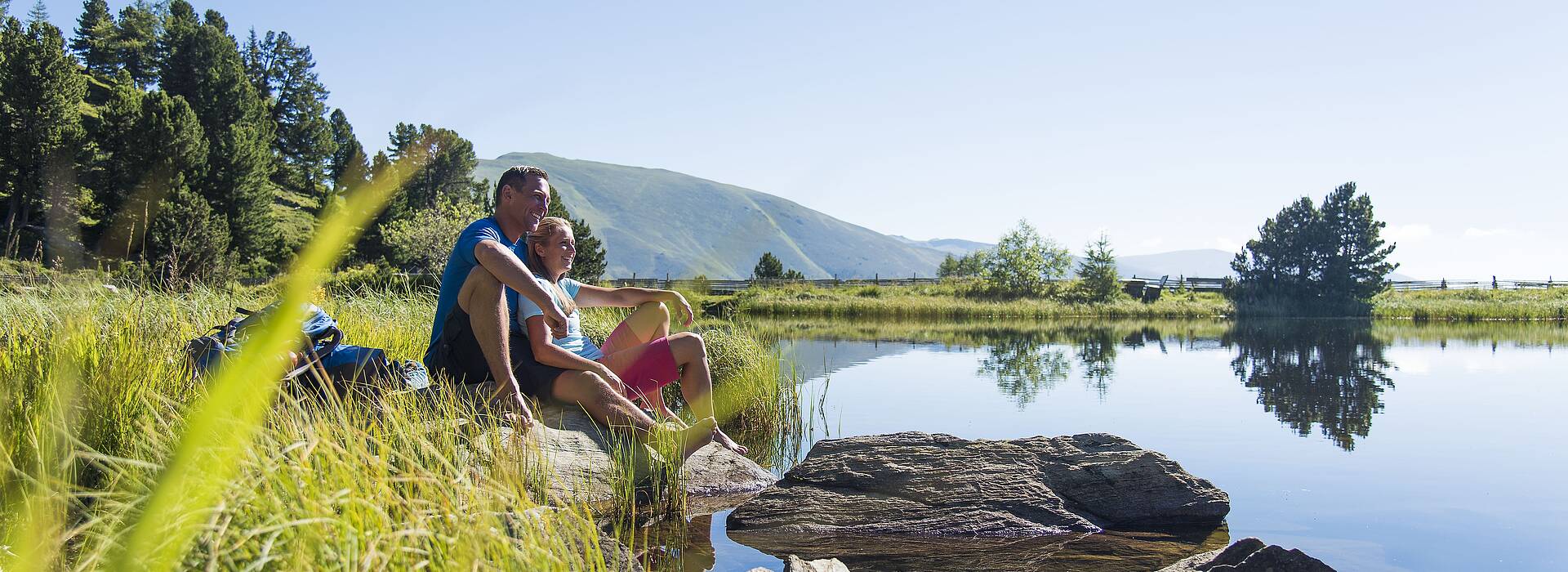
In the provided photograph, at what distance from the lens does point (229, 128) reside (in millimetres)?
39656

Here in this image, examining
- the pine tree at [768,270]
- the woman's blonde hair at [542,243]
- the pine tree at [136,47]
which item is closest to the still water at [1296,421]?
the woman's blonde hair at [542,243]

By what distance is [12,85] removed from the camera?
33125 mm

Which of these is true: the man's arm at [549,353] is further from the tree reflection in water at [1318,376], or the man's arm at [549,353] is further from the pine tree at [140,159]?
the pine tree at [140,159]

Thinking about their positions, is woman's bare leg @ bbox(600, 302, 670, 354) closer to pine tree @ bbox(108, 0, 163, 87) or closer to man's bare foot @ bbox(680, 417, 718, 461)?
man's bare foot @ bbox(680, 417, 718, 461)

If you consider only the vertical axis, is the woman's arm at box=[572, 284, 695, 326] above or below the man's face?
below

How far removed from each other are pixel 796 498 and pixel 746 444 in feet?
7.74

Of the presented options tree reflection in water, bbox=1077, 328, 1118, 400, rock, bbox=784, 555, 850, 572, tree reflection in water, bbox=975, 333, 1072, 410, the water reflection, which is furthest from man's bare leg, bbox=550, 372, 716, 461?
tree reflection in water, bbox=1077, 328, 1118, 400

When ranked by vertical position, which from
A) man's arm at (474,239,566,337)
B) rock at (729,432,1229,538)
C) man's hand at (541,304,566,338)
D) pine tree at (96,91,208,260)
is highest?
pine tree at (96,91,208,260)

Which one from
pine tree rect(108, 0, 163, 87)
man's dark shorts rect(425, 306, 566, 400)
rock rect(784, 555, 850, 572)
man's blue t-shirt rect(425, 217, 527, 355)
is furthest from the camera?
pine tree rect(108, 0, 163, 87)

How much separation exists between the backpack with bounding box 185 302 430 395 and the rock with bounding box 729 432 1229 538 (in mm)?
1650

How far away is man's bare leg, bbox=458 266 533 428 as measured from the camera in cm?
403

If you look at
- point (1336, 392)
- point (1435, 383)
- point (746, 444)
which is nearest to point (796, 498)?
point (746, 444)

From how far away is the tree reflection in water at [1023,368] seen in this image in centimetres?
1153

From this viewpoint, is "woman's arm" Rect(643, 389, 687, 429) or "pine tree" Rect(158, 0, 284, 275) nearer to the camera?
"woman's arm" Rect(643, 389, 687, 429)
